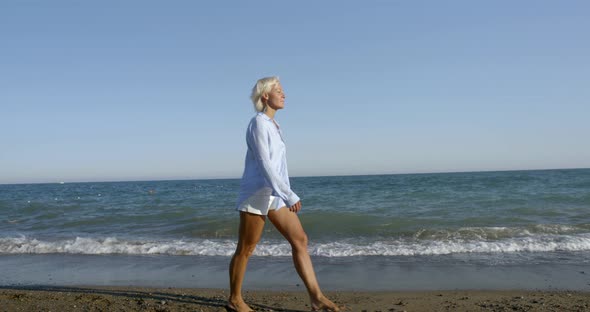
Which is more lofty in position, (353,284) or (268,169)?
(268,169)

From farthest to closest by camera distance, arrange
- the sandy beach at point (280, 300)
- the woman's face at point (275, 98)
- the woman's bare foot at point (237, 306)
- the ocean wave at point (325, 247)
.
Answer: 1. the ocean wave at point (325, 247)
2. the sandy beach at point (280, 300)
3. the woman's bare foot at point (237, 306)
4. the woman's face at point (275, 98)

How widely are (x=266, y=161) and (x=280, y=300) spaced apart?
5.59 ft

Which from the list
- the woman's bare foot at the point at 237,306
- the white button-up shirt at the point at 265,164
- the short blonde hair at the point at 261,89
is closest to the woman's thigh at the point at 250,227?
the white button-up shirt at the point at 265,164

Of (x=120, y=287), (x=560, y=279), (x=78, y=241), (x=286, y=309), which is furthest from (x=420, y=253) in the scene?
(x=78, y=241)

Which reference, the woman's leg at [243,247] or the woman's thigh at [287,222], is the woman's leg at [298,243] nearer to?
the woman's thigh at [287,222]

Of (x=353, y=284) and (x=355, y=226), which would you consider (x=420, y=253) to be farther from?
(x=355, y=226)

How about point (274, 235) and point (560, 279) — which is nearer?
point (560, 279)

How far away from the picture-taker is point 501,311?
3.61 m

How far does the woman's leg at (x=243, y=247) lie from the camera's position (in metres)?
3.12

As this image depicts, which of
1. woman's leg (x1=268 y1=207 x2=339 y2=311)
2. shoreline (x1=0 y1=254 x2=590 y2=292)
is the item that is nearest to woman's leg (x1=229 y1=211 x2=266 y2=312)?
woman's leg (x1=268 y1=207 x2=339 y2=311)

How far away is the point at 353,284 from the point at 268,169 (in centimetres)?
250

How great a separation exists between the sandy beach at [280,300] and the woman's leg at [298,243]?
0.53 m

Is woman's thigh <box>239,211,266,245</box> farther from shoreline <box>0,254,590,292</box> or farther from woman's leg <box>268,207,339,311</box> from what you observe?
shoreline <box>0,254,590,292</box>

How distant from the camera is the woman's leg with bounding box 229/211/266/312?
3115 millimetres
